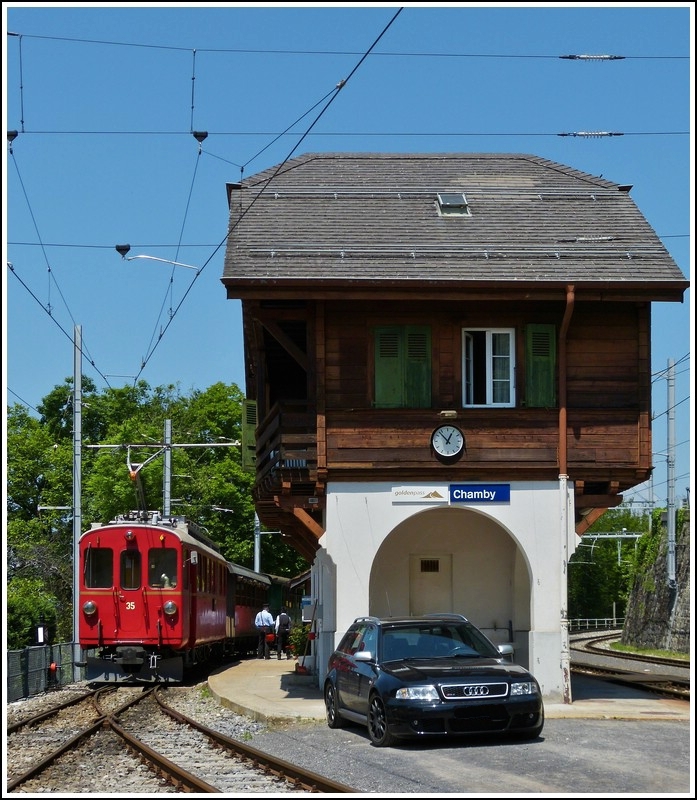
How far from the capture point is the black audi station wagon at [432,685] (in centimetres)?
1309

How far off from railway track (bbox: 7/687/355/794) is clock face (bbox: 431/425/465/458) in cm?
534

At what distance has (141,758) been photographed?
1356cm

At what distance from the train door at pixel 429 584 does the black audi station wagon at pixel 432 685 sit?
20.9 feet

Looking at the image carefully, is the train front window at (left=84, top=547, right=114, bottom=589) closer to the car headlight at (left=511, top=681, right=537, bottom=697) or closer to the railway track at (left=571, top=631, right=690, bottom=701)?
the railway track at (left=571, top=631, right=690, bottom=701)

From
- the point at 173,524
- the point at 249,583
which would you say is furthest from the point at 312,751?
the point at 249,583

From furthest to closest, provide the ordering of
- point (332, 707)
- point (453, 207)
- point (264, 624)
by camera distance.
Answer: point (264, 624) < point (453, 207) < point (332, 707)

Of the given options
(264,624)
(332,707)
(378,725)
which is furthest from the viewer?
(264,624)

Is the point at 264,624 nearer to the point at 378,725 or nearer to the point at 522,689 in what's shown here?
the point at 378,725

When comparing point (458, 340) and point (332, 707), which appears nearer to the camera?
point (332, 707)

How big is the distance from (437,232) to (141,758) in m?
10.0

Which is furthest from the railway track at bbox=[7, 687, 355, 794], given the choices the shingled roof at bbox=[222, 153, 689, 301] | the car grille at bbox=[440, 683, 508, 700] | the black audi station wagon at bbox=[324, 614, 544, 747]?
the shingled roof at bbox=[222, 153, 689, 301]

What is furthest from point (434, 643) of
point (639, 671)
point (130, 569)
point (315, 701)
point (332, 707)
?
point (639, 671)

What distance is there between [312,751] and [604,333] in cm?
891

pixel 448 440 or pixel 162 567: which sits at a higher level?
pixel 448 440
